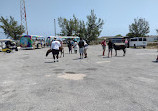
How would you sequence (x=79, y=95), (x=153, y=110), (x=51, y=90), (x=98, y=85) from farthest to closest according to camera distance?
(x=98, y=85) < (x=51, y=90) < (x=79, y=95) < (x=153, y=110)

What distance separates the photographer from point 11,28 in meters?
47.1

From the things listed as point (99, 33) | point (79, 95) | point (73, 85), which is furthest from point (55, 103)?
point (99, 33)

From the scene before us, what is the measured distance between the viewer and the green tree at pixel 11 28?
46.8 m

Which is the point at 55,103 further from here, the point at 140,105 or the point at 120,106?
the point at 140,105

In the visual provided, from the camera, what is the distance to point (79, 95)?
4180 mm

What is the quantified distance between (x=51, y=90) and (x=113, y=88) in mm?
1970

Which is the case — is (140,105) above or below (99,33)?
below

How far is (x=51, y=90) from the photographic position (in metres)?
4.66

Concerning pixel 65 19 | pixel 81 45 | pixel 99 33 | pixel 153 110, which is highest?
pixel 65 19

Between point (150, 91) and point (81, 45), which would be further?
point (81, 45)

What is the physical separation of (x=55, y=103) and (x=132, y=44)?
28584 millimetres

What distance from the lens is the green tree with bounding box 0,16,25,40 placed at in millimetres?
46847

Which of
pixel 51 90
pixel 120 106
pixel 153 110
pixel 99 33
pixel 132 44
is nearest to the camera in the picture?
pixel 153 110

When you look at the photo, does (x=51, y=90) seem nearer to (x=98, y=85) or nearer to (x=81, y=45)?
(x=98, y=85)
